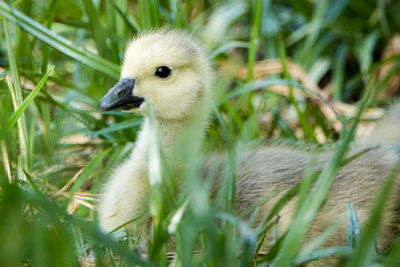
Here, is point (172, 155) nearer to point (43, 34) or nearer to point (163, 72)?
point (163, 72)

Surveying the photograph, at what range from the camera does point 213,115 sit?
2459 mm

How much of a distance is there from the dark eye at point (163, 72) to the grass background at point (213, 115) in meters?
0.34

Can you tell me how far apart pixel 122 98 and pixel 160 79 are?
0.48 feet

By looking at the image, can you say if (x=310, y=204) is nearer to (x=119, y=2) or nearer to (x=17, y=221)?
(x=17, y=221)

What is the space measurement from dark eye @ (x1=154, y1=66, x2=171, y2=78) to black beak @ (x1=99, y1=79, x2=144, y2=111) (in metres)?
0.09

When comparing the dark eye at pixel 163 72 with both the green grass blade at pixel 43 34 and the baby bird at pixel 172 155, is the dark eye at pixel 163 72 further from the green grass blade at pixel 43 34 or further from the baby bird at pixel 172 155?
the green grass blade at pixel 43 34

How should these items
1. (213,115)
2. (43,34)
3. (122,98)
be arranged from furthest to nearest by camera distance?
(213,115) < (43,34) < (122,98)

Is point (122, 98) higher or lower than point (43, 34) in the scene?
lower

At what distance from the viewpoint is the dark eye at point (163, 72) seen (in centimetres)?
210

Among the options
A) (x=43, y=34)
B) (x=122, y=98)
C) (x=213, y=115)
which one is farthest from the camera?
(x=213, y=115)

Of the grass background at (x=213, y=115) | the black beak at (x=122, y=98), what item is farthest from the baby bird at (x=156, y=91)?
the grass background at (x=213, y=115)

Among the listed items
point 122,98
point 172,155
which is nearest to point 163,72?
point 122,98

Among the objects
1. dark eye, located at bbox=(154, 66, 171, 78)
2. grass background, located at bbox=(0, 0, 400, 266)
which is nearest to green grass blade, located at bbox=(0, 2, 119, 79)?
grass background, located at bbox=(0, 0, 400, 266)

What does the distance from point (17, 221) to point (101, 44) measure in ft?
4.38
